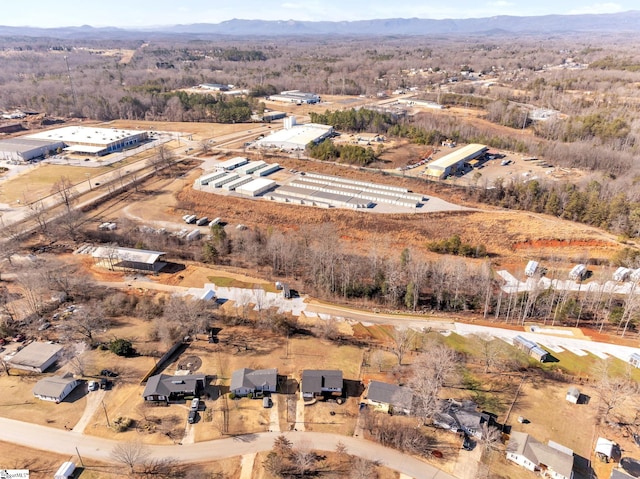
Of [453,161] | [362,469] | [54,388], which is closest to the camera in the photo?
[362,469]

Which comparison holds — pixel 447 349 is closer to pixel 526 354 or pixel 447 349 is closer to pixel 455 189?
pixel 526 354

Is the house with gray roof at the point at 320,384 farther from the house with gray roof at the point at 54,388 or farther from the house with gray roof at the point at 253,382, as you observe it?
the house with gray roof at the point at 54,388

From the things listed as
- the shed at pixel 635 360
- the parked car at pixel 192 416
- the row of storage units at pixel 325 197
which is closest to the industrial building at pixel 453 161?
the row of storage units at pixel 325 197

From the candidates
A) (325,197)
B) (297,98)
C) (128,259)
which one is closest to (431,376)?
(128,259)

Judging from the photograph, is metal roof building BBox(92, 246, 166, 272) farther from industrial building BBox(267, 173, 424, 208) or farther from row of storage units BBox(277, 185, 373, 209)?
row of storage units BBox(277, 185, 373, 209)

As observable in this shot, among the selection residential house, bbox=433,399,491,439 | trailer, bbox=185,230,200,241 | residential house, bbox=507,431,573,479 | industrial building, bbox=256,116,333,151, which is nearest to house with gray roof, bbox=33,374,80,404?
trailer, bbox=185,230,200,241

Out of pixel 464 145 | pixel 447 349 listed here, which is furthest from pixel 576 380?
pixel 464 145

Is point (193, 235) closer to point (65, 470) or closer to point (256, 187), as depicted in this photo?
point (256, 187)
